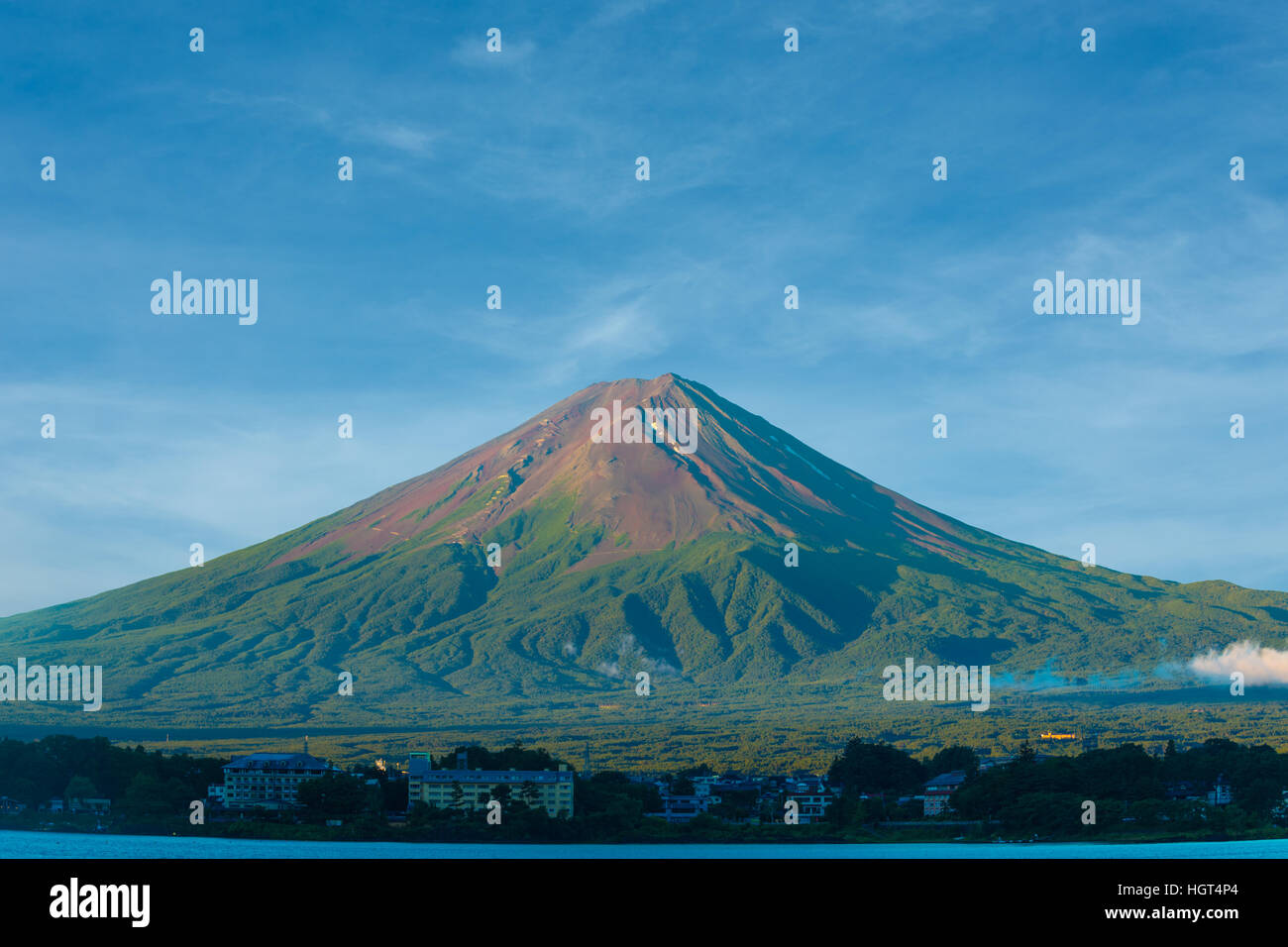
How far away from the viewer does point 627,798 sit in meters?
77.8

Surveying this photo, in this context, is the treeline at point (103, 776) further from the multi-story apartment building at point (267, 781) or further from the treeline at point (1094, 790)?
the treeline at point (1094, 790)

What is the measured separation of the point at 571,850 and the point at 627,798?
8125 millimetres

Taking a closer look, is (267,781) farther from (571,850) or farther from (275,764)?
(571,850)

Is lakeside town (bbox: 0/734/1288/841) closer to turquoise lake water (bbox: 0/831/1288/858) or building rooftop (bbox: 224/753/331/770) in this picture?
building rooftop (bbox: 224/753/331/770)

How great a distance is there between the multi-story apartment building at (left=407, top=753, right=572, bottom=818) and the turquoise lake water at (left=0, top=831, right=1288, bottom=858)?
4.74 metres

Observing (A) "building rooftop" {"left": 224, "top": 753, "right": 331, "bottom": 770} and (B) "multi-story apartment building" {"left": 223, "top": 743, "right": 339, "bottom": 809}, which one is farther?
(A) "building rooftop" {"left": 224, "top": 753, "right": 331, "bottom": 770}

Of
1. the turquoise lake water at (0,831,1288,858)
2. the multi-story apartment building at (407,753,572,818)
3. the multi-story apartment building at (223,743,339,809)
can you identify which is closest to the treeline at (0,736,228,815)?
the multi-story apartment building at (223,743,339,809)

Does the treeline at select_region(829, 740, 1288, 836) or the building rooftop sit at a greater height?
the building rooftop

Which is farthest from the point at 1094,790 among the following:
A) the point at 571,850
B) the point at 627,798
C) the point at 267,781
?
the point at 267,781

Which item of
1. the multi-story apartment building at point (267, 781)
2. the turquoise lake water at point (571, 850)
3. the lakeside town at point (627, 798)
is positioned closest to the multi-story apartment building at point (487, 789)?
the lakeside town at point (627, 798)

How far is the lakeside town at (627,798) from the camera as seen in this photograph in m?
75.1

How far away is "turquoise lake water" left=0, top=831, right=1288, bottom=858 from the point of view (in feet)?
211

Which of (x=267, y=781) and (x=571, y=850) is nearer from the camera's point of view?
(x=571, y=850)
